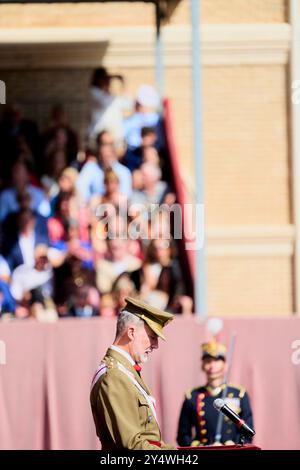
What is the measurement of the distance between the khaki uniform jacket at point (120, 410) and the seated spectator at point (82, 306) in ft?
22.6

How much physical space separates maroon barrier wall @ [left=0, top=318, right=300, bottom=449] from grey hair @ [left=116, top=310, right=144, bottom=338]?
14.8ft

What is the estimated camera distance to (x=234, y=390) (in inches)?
410

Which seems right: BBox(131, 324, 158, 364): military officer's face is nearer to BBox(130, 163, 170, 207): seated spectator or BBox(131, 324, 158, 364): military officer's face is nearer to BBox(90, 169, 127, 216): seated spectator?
BBox(90, 169, 127, 216): seated spectator

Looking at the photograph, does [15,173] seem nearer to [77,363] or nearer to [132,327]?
[77,363]

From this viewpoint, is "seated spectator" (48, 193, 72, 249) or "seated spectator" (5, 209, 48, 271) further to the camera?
"seated spectator" (48, 193, 72, 249)

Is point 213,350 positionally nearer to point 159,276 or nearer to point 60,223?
point 159,276

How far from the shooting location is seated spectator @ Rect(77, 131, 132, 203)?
14.8 metres

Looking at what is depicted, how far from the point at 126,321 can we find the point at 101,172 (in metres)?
8.58

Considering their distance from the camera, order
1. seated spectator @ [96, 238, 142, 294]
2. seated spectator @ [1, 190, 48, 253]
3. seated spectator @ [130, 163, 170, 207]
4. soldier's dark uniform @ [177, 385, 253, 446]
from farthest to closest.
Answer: seated spectator @ [130, 163, 170, 207], seated spectator @ [1, 190, 48, 253], seated spectator @ [96, 238, 142, 294], soldier's dark uniform @ [177, 385, 253, 446]

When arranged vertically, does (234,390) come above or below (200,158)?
below

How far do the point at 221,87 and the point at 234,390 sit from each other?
8786mm

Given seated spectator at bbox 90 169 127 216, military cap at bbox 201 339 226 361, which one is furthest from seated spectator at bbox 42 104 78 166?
military cap at bbox 201 339 226 361

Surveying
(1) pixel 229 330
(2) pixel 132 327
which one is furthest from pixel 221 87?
(2) pixel 132 327

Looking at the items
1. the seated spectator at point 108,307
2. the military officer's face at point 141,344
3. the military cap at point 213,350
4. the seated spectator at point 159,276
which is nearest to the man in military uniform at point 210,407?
the military cap at point 213,350
